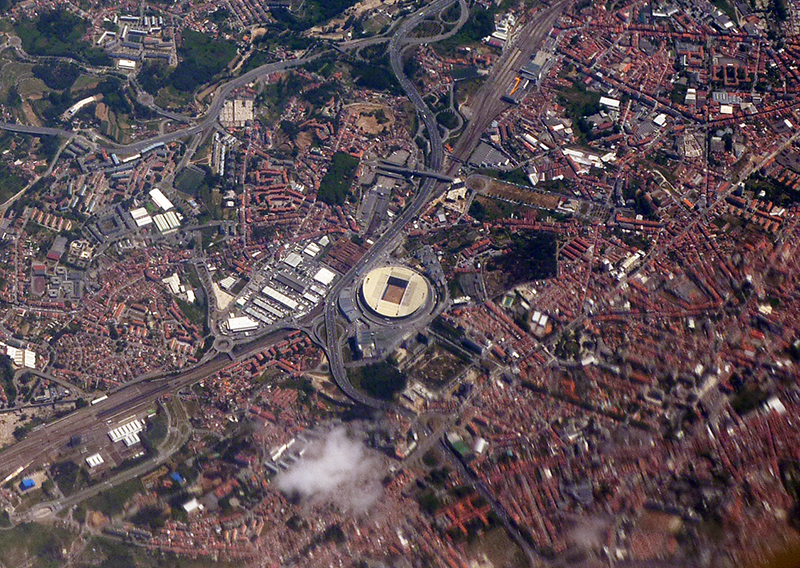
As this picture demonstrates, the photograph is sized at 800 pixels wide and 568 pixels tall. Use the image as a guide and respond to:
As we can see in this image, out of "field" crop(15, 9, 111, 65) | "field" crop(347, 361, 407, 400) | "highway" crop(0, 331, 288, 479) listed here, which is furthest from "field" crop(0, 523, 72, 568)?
"field" crop(15, 9, 111, 65)

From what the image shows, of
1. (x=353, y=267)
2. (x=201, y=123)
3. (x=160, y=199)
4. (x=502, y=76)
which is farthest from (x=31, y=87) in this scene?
(x=502, y=76)

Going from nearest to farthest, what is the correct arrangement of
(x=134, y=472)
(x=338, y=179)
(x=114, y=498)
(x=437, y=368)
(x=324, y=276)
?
1. (x=114, y=498)
2. (x=134, y=472)
3. (x=437, y=368)
4. (x=324, y=276)
5. (x=338, y=179)

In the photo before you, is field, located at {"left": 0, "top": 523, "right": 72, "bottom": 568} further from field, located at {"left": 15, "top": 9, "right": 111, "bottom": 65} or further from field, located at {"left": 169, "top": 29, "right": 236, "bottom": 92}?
field, located at {"left": 15, "top": 9, "right": 111, "bottom": 65}

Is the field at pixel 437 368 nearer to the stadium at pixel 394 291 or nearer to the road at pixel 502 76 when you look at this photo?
the stadium at pixel 394 291

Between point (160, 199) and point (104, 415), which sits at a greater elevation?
point (160, 199)

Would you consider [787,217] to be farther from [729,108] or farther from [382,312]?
[382,312]

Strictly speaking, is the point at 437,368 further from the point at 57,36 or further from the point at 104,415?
the point at 57,36
